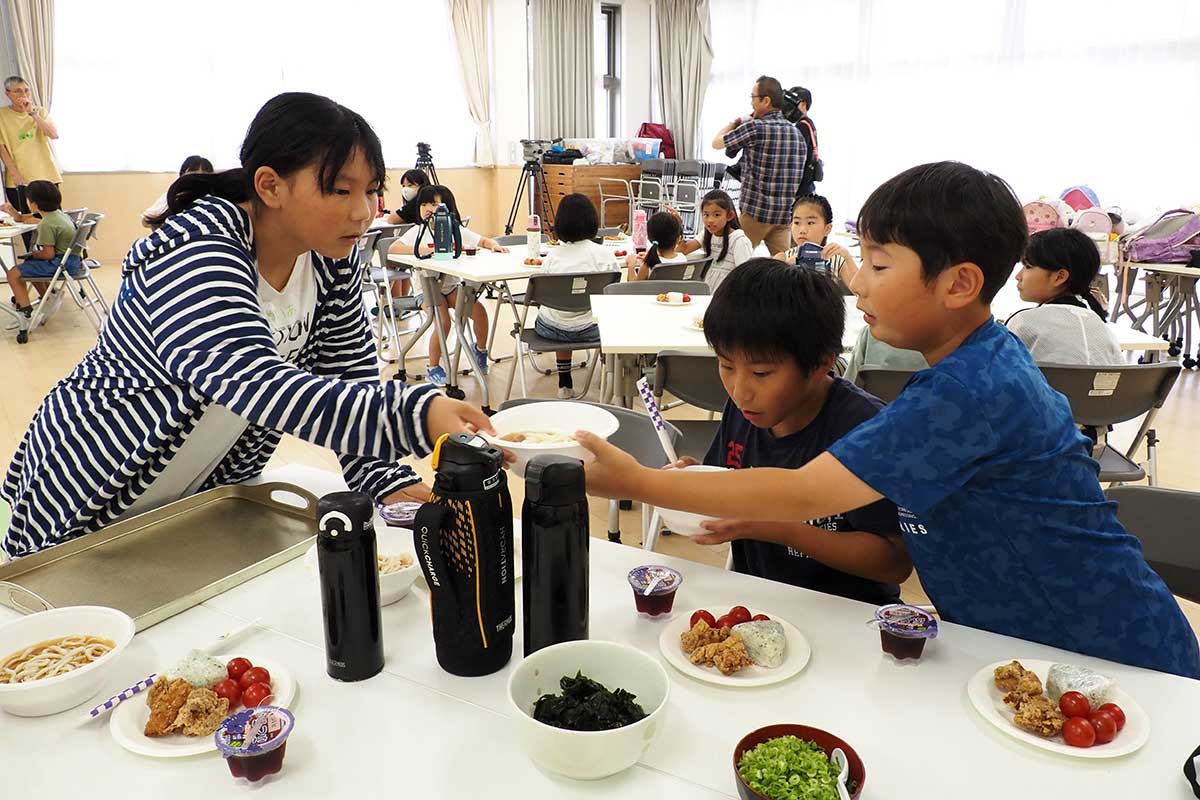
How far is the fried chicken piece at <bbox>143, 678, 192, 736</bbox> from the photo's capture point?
0.86 meters

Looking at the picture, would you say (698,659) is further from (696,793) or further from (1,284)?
(1,284)

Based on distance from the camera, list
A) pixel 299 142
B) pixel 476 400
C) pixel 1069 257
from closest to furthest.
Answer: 1. pixel 299 142
2. pixel 1069 257
3. pixel 476 400

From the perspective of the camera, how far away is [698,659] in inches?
39.1

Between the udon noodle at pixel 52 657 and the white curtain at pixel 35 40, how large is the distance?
8793 millimetres

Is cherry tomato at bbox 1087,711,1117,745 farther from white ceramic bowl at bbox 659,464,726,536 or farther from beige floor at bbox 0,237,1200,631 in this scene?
beige floor at bbox 0,237,1200,631

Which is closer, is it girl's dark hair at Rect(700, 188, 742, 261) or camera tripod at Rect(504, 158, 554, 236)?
→ girl's dark hair at Rect(700, 188, 742, 261)

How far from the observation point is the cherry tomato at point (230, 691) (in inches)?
35.8

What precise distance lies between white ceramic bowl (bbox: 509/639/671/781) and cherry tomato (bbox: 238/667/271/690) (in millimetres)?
284

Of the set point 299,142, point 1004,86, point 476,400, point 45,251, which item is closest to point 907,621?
point 299,142

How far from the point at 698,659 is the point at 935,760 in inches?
10.6

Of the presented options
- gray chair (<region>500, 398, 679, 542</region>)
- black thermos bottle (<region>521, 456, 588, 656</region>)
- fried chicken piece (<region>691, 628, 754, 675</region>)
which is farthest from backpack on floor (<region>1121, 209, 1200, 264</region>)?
black thermos bottle (<region>521, 456, 588, 656</region>)

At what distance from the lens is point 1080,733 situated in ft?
2.77

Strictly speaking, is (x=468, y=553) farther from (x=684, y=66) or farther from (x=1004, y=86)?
(x=684, y=66)

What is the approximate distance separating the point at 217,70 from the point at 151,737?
9.30 metres
